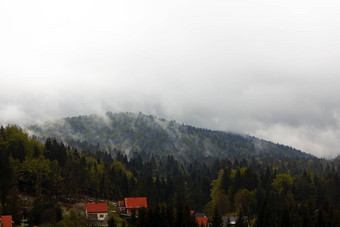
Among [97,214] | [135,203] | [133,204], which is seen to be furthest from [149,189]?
[97,214]

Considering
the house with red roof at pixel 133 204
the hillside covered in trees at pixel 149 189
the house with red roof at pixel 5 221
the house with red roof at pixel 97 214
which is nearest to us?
the house with red roof at pixel 5 221

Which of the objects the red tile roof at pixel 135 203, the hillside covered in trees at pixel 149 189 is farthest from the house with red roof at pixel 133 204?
the hillside covered in trees at pixel 149 189

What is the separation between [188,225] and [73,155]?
97.3 meters

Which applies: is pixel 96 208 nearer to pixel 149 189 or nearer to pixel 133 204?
pixel 133 204

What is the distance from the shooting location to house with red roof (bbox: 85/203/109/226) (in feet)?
373

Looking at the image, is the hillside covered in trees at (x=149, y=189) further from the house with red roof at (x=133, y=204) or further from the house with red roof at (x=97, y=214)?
the house with red roof at (x=133, y=204)

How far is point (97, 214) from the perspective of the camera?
115 m

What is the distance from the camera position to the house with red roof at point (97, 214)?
11362cm

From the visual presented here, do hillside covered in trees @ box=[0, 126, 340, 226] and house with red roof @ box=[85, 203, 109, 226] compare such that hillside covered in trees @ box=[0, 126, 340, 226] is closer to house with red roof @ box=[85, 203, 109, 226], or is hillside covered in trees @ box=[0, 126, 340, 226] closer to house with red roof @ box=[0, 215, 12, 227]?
house with red roof @ box=[85, 203, 109, 226]

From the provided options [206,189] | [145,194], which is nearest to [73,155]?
[145,194]

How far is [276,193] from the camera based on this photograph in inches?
5625

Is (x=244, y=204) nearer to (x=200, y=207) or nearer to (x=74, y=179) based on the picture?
(x=200, y=207)

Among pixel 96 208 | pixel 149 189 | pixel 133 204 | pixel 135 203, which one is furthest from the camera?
pixel 149 189

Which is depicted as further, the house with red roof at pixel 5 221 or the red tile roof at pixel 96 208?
the red tile roof at pixel 96 208
